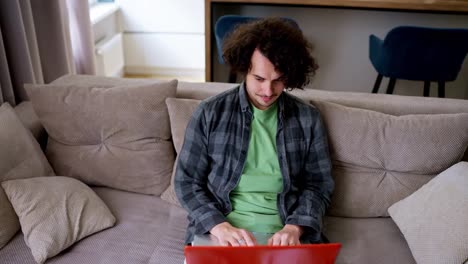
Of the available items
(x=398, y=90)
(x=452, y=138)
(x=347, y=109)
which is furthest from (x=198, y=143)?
(x=398, y=90)

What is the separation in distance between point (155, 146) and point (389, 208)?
88 cm

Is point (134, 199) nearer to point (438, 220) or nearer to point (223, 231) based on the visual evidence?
point (223, 231)

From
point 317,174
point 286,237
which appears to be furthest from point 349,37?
point 286,237

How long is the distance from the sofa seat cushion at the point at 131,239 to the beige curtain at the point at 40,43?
759 millimetres

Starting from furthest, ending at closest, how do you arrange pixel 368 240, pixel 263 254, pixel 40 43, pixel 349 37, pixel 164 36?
pixel 164 36 → pixel 349 37 → pixel 40 43 → pixel 368 240 → pixel 263 254

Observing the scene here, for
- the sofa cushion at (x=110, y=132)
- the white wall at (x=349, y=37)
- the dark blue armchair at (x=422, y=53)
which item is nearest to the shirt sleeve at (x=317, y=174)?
the sofa cushion at (x=110, y=132)

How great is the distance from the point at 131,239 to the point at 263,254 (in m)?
0.56

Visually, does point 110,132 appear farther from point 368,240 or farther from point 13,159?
point 368,240

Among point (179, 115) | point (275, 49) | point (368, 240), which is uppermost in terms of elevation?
point (275, 49)

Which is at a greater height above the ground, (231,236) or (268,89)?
(268,89)

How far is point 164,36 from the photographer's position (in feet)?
11.9

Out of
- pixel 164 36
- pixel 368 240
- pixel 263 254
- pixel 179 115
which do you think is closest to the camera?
pixel 263 254

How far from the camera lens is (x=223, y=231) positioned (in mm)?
1150

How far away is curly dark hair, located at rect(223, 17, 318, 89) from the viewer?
1.15 m
